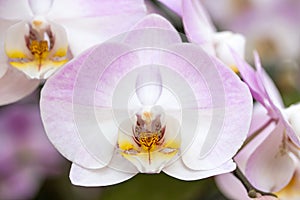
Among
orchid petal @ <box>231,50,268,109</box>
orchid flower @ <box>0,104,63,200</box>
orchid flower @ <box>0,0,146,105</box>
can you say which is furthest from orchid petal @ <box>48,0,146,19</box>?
orchid flower @ <box>0,104,63,200</box>

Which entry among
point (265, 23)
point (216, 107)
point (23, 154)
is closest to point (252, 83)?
point (216, 107)

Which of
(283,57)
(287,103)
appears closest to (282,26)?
(283,57)

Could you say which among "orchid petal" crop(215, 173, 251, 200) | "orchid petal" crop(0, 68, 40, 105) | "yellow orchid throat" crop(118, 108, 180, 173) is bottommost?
"orchid petal" crop(215, 173, 251, 200)

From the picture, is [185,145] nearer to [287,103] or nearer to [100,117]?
[100,117]

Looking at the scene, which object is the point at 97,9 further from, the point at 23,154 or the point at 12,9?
the point at 23,154

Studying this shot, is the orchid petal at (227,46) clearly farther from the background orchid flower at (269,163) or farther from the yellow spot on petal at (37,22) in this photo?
the yellow spot on petal at (37,22)

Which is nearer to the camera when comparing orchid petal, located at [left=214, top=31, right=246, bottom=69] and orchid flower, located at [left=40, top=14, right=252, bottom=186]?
orchid flower, located at [left=40, top=14, right=252, bottom=186]

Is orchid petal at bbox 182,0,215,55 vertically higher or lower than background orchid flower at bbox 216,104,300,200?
higher

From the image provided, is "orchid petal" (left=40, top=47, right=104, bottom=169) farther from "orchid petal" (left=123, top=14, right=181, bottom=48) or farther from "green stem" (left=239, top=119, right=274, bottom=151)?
"green stem" (left=239, top=119, right=274, bottom=151)
